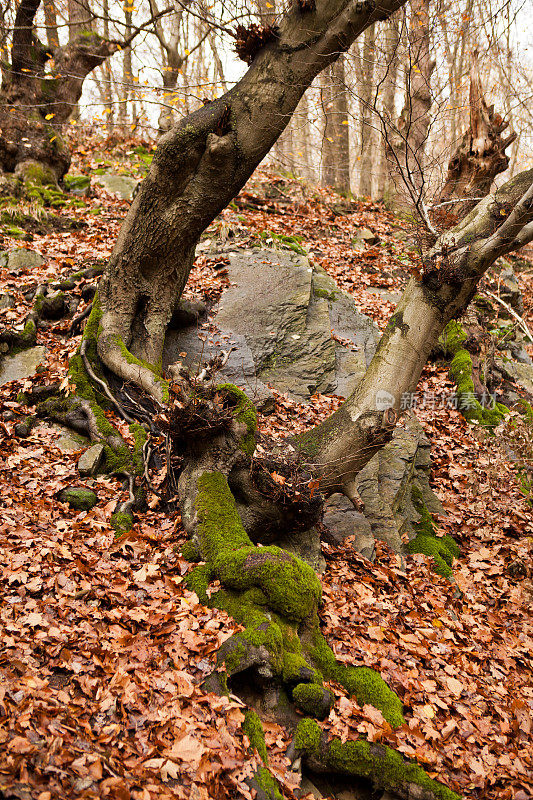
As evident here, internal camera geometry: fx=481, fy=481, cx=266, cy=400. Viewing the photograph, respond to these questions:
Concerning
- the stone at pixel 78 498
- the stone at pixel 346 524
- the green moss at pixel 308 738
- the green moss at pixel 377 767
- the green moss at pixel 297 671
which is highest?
the stone at pixel 78 498

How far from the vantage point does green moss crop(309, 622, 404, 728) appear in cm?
363

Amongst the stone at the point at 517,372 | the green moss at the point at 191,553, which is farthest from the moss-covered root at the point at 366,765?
the stone at the point at 517,372

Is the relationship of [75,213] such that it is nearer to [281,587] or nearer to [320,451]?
[320,451]

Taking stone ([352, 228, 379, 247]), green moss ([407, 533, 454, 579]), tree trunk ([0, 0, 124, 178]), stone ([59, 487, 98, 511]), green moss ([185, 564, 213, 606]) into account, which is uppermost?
tree trunk ([0, 0, 124, 178])

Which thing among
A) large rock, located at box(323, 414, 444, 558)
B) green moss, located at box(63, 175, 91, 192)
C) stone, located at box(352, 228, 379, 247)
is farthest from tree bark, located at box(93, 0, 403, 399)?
stone, located at box(352, 228, 379, 247)

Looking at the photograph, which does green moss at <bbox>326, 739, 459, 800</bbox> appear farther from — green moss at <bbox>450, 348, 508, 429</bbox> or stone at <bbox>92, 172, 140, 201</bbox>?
stone at <bbox>92, 172, 140, 201</bbox>

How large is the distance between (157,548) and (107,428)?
191 cm

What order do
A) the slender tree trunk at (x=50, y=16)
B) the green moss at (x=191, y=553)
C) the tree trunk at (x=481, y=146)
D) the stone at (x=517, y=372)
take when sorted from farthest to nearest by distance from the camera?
the slender tree trunk at (x=50, y=16) → the stone at (x=517, y=372) → the tree trunk at (x=481, y=146) → the green moss at (x=191, y=553)

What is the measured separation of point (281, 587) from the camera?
12.5 feet

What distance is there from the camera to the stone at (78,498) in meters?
4.88

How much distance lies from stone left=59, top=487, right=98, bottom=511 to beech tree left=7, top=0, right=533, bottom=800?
1.26 ft

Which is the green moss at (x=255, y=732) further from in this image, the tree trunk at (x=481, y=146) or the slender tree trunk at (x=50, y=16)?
A: the slender tree trunk at (x=50, y=16)

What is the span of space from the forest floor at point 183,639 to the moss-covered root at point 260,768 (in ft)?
0.22

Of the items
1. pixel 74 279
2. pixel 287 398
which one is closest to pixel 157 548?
pixel 287 398
